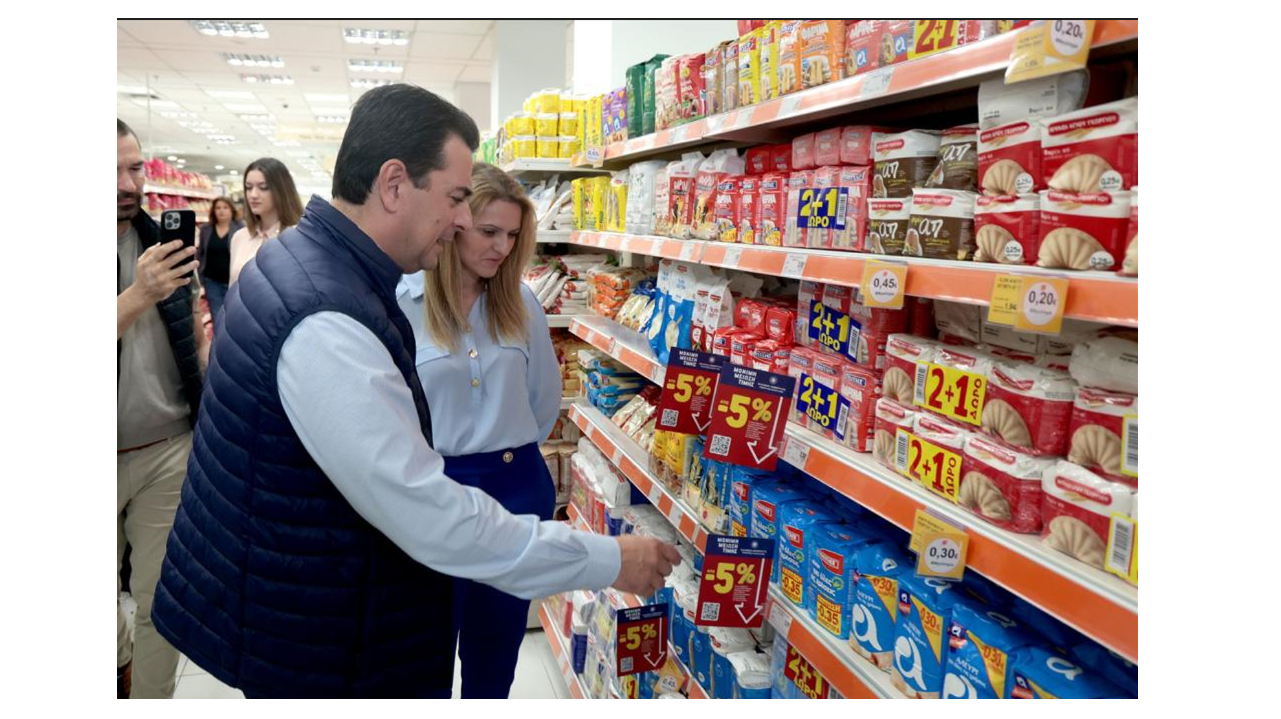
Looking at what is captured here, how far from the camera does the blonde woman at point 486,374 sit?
2375 millimetres

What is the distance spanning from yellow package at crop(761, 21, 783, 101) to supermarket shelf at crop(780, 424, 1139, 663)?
2.79ft

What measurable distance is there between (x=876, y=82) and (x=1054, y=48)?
46 centimetres

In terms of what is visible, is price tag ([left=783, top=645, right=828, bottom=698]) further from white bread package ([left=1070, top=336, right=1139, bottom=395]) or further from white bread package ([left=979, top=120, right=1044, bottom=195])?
white bread package ([left=979, top=120, right=1044, bottom=195])

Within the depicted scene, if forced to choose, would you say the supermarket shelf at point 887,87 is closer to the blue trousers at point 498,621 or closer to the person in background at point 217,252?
the blue trousers at point 498,621

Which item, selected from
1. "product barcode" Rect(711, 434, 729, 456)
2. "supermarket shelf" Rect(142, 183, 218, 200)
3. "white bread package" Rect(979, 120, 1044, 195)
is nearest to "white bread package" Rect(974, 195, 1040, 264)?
"white bread package" Rect(979, 120, 1044, 195)

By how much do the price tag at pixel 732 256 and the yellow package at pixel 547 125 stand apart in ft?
7.07

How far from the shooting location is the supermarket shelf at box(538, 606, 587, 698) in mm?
3232

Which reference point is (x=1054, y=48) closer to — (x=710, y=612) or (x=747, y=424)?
(x=747, y=424)

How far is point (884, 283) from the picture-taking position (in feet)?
4.78

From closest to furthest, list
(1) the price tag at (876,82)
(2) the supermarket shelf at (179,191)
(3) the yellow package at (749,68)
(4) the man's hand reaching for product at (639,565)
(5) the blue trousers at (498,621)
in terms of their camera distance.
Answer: (1) the price tag at (876,82) < (4) the man's hand reaching for product at (639,565) < (3) the yellow package at (749,68) < (5) the blue trousers at (498,621) < (2) the supermarket shelf at (179,191)

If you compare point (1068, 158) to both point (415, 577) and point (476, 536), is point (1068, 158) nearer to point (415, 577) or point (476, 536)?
point (476, 536)

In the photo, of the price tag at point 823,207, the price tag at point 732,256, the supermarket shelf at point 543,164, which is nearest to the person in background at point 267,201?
the supermarket shelf at point 543,164

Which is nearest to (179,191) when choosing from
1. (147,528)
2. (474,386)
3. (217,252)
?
(217,252)

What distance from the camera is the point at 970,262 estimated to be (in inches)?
54.1
